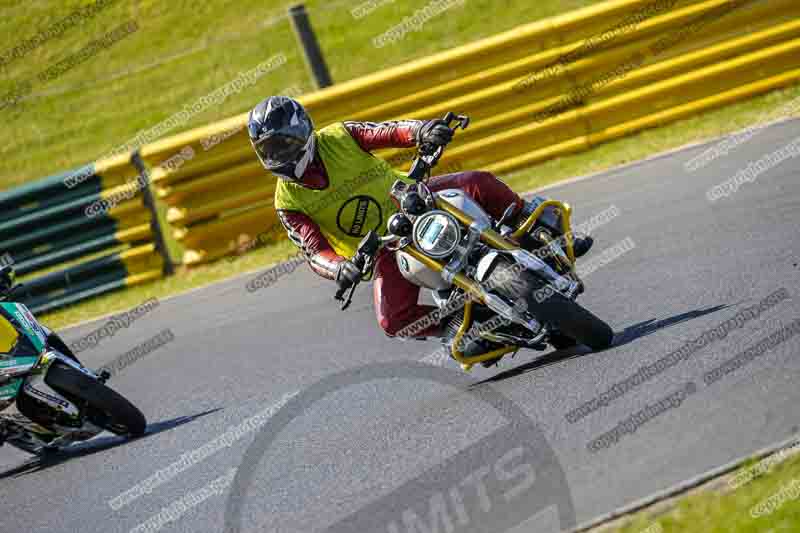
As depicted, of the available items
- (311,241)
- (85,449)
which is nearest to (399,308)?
(311,241)

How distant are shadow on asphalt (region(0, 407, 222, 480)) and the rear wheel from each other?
2.99m

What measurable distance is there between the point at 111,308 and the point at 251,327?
3.28 meters

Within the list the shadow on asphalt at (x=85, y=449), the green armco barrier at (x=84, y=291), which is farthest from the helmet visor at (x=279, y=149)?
the green armco barrier at (x=84, y=291)

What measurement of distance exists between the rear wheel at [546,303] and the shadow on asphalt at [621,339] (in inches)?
16.3

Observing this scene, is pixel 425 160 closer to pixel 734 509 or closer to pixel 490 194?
pixel 490 194

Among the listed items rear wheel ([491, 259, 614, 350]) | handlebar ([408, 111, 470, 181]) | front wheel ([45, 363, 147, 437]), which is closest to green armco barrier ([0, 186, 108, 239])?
front wheel ([45, 363, 147, 437])

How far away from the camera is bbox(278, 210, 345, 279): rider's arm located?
6949 mm

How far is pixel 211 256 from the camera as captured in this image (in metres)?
13.3

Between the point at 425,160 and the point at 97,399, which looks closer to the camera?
the point at 425,160

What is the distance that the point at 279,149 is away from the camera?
6805 mm

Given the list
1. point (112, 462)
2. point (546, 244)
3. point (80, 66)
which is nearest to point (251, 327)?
point (112, 462)

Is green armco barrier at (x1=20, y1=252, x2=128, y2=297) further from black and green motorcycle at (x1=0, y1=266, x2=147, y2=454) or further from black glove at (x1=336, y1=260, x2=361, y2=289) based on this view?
black glove at (x1=336, y1=260, x2=361, y2=289)

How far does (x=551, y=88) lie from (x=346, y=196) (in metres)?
5.92

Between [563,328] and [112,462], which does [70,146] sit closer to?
[112,462]
